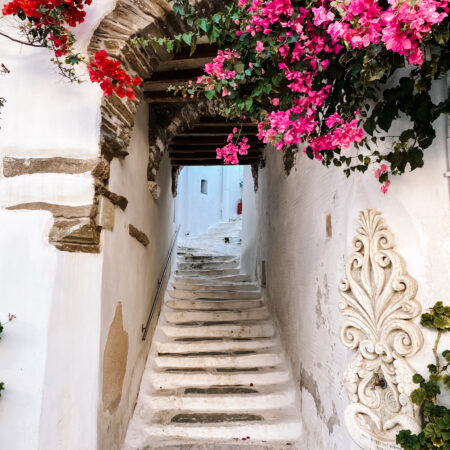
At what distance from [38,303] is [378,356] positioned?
145 centimetres

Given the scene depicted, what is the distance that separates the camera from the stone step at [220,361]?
3256 mm

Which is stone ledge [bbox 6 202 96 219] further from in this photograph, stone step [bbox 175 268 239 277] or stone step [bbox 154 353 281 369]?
stone step [bbox 175 268 239 277]

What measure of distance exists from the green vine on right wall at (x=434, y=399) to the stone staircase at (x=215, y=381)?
1.58m

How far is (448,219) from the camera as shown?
1181 mm

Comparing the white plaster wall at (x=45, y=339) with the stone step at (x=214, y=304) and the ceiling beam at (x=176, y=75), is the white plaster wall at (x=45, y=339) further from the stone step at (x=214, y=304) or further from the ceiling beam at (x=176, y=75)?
the stone step at (x=214, y=304)

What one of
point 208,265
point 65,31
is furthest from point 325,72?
point 208,265

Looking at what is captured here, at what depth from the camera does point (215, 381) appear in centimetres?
307

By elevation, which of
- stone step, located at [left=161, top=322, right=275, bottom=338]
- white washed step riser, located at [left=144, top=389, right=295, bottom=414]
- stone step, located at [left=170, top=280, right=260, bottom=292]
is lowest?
white washed step riser, located at [left=144, top=389, right=295, bottom=414]

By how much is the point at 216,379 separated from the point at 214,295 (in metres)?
1.54

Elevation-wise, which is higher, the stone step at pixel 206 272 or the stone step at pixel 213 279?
the stone step at pixel 206 272

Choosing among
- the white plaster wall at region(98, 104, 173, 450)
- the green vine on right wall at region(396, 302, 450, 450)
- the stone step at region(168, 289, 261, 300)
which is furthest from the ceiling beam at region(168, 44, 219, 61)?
the stone step at region(168, 289, 261, 300)

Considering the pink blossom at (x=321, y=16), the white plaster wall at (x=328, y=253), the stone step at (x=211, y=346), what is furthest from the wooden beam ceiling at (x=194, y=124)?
the stone step at (x=211, y=346)

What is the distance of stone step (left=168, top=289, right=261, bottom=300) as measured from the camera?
4535mm

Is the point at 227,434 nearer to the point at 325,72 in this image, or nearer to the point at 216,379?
the point at 216,379
